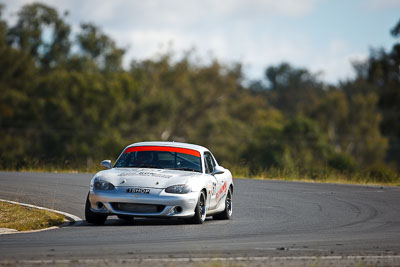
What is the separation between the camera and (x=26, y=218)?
14430mm

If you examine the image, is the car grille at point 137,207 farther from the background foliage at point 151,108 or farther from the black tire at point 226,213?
the background foliage at point 151,108

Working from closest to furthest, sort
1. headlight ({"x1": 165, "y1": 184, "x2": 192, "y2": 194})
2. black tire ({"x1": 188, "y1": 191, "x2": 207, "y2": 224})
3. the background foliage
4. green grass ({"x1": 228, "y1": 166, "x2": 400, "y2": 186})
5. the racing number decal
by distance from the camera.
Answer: headlight ({"x1": 165, "y1": 184, "x2": 192, "y2": 194}) < black tire ({"x1": 188, "y1": 191, "x2": 207, "y2": 224}) < the racing number decal < green grass ({"x1": 228, "y1": 166, "x2": 400, "y2": 186}) < the background foliage

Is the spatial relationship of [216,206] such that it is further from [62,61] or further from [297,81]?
[297,81]

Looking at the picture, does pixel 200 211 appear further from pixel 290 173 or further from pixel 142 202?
pixel 290 173

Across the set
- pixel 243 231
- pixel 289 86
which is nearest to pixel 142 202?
pixel 243 231

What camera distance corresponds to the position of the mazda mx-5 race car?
13.6 meters

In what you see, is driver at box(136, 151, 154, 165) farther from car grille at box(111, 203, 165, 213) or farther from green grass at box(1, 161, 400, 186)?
green grass at box(1, 161, 400, 186)

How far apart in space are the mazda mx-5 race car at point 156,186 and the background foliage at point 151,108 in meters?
38.0

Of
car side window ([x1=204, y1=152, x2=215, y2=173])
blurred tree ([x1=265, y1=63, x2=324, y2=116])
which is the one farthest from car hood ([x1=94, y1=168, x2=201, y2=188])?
blurred tree ([x1=265, y1=63, x2=324, y2=116])

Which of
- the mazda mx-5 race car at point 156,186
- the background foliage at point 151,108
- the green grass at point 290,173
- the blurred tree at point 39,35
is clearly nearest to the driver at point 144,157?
the mazda mx-5 race car at point 156,186

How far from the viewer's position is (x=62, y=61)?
8838 centimetres

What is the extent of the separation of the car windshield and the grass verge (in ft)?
5.04

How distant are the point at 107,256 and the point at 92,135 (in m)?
64.4

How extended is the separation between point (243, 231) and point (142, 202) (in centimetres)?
178
